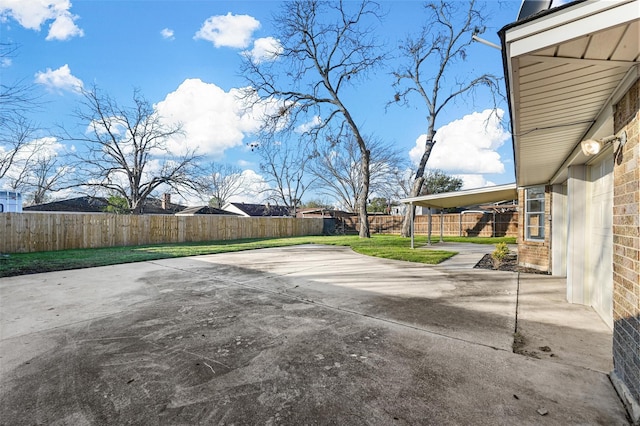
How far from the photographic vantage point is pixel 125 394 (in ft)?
6.45

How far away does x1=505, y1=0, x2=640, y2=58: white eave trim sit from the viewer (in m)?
1.31

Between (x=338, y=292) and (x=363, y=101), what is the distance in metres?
17.2

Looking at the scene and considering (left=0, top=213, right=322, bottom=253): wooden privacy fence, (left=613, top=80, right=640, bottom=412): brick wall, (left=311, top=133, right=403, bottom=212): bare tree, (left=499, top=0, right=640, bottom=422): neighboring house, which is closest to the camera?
(left=499, top=0, right=640, bottom=422): neighboring house

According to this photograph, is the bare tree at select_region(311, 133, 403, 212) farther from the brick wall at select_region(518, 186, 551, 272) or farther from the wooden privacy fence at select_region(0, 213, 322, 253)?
the brick wall at select_region(518, 186, 551, 272)

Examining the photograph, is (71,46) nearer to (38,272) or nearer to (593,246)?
(38,272)

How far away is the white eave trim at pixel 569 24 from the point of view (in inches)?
51.5

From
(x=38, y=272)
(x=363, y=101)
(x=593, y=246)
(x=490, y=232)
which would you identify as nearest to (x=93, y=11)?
(x=38, y=272)

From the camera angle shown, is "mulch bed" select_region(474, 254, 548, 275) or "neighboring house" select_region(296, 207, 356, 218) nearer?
"mulch bed" select_region(474, 254, 548, 275)

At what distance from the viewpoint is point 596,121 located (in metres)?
2.67

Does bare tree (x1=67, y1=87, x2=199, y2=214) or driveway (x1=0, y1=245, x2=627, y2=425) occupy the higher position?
bare tree (x1=67, y1=87, x2=199, y2=214)

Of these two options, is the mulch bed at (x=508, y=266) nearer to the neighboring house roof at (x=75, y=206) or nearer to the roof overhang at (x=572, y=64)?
the roof overhang at (x=572, y=64)

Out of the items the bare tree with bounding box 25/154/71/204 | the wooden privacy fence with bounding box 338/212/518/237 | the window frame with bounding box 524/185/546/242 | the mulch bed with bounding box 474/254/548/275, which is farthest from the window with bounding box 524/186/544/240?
the bare tree with bounding box 25/154/71/204

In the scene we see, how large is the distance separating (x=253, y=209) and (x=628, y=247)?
4026 cm

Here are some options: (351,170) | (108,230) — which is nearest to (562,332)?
(108,230)
